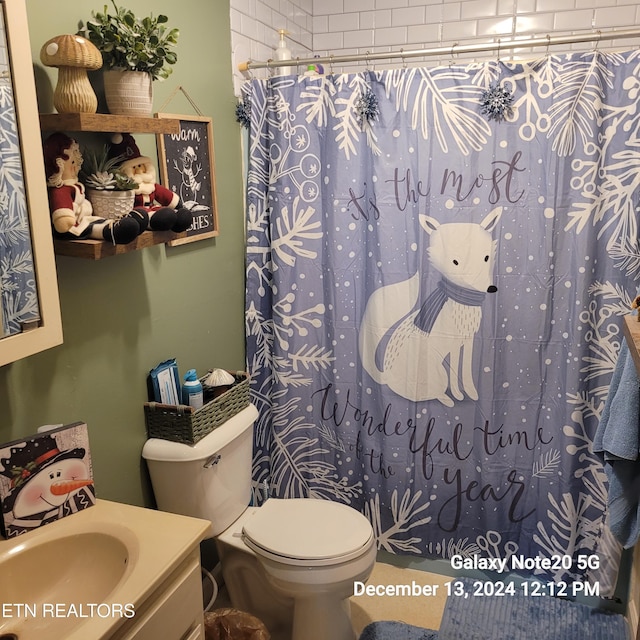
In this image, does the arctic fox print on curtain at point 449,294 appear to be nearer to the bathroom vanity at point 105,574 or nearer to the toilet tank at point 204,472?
the toilet tank at point 204,472

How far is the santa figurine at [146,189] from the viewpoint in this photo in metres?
1.58

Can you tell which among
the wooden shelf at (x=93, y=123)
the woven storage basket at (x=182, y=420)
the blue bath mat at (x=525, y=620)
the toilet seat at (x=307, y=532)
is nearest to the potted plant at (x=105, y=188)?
the wooden shelf at (x=93, y=123)

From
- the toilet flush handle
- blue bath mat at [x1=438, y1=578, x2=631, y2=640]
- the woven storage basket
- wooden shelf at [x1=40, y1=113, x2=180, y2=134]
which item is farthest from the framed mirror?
blue bath mat at [x1=438, y1=578, x2=631, y2=640]

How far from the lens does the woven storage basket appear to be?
184 centimetres

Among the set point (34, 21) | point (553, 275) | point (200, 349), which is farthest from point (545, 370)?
point (34, 21)

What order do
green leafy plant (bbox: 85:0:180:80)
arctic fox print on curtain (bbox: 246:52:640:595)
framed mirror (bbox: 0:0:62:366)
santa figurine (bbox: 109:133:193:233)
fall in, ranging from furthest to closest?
arctic fox print on curtain (bbox: 246:52:640:595), santa figurine (bbox: 109:133:193:233), green leafy plant (bbox: 85:0:180:80), framed mirror (bbox: 0:0:62:366)

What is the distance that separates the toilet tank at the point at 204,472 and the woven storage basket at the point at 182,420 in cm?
2

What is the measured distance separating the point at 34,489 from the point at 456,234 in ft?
5.03

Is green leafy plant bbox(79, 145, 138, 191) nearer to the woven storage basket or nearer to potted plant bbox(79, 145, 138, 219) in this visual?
potted plant bbox(79, 145, 138, 219)

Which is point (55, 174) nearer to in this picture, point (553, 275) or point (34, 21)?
point (34, 21)

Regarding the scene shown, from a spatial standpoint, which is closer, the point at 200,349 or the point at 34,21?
the point at 34,21

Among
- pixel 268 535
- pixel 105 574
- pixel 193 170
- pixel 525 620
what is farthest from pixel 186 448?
pixel 525 620

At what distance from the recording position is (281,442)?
8.26 feet

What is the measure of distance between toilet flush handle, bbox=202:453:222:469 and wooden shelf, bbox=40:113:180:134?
0.99 metres
